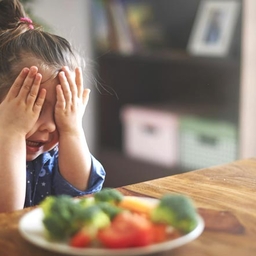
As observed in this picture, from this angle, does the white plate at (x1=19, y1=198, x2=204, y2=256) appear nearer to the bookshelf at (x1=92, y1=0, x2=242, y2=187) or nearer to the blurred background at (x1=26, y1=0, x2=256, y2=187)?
the blurred background at (x1=26, y1=0, x2=256, y2=187)

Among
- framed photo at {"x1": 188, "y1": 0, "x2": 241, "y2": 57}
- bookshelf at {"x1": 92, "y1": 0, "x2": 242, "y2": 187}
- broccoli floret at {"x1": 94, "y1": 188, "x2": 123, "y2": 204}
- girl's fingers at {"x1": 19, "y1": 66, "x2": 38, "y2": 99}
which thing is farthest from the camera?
bookshelf at {"x1": 92, "y1": 0, "x2": 242, "y2": 187}

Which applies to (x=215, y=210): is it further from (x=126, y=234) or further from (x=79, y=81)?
(x=79, y=81)

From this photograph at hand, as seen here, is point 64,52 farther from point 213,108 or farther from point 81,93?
point 213,108

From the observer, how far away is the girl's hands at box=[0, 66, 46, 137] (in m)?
1.06

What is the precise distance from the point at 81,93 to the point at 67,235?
1.63 feet

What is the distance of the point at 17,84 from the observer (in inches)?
42.1

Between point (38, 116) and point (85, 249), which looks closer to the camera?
point (85, 249)

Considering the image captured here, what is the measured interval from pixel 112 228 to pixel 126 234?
0.02 meters

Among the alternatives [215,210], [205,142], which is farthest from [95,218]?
[205,142]

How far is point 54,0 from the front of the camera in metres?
3.11

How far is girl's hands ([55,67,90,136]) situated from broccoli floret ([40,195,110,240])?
417 mm

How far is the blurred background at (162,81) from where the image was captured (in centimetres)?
262

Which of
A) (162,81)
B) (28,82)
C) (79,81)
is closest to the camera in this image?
(28,82)

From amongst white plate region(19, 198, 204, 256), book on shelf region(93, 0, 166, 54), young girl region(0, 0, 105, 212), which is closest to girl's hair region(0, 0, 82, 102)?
young girl region(0, 0, 105, 212)
